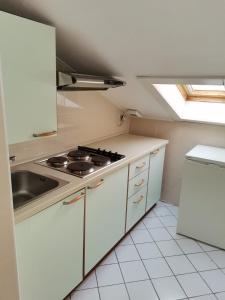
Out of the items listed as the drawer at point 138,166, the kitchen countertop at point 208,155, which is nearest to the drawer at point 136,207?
the drawer at point 138,166

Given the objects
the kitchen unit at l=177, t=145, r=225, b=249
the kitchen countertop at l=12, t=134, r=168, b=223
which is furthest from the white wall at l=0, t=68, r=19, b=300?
the kitchen unit at l=177, t=145, r=225, b=249

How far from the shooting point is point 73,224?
148 cm

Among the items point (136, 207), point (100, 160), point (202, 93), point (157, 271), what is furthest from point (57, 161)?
point (202, 93)

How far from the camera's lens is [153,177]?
2627 mm

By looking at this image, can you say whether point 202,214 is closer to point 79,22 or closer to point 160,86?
point 160,86

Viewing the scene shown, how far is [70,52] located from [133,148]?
1.03 m

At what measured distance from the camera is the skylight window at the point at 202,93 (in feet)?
8.05

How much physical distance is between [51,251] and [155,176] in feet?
5.21

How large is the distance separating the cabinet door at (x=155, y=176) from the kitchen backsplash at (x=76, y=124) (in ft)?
1.92

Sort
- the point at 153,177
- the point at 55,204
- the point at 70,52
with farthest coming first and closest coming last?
the point at 153,177 → the point at 70,52 → the point at 55,204

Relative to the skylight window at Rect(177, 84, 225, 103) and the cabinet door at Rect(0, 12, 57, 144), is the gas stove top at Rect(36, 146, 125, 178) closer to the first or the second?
the cabinet door at Rect(0, 12, 57, 144)

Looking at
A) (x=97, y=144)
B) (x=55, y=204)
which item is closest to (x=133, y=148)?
(x=97, y=144)

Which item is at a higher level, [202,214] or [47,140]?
[47,140]

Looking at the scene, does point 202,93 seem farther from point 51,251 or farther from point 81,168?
point 51,251
